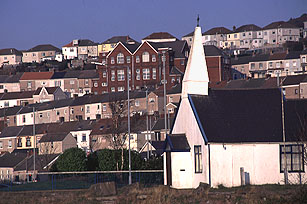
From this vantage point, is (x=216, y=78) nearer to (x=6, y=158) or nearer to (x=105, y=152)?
(x=6, y=158)

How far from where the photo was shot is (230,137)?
157ft

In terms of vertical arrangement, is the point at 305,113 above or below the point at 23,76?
below

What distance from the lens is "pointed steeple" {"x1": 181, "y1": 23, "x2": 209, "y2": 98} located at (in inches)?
1981

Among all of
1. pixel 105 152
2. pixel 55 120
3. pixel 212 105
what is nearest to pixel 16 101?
pixel 55 120

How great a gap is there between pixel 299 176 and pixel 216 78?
4113 inches

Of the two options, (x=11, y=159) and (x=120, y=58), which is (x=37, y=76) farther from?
(x=11, y=159)

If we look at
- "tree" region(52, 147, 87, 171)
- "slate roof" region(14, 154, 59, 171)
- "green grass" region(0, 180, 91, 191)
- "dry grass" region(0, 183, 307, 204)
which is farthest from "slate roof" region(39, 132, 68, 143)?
"dry grass" region(0, 183, 307, 204)

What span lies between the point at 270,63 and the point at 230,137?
138 m

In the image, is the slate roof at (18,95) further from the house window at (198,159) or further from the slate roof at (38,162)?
the house window at (198,159)

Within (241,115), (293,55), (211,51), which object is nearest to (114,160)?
(241,115)

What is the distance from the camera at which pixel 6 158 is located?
360 ft

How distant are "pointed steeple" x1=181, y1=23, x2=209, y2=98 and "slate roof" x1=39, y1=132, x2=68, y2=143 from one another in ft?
217

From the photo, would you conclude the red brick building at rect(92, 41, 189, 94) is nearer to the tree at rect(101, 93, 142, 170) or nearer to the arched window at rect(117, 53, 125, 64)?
the arched window at rect(117, 53, 125, 64)

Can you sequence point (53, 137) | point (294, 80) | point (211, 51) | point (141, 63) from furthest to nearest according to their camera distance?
point (141, 63) → point (211, 51) → point (294, 80) → point (53, 137)
